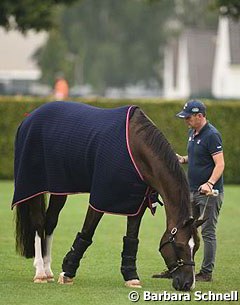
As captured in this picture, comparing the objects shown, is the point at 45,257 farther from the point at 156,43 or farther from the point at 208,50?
the point at 156,43

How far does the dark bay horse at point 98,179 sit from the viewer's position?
9.64 meters

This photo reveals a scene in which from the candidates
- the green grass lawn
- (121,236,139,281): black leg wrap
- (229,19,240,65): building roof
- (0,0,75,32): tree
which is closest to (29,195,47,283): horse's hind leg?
the green grass lawn

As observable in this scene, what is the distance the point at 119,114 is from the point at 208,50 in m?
61.4

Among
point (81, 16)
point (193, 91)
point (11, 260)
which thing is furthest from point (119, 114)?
point (81, 16)

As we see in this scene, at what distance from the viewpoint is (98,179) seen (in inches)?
389

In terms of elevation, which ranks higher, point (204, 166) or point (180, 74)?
point (204, 166)

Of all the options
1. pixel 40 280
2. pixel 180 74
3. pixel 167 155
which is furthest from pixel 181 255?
pixel 180 74

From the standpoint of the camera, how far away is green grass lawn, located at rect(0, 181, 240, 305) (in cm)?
936

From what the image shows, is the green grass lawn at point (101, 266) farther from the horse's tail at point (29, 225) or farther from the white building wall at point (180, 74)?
the white building wall at point (180, 74)

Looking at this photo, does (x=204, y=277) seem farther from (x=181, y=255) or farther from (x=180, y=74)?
(x=180, y=74)

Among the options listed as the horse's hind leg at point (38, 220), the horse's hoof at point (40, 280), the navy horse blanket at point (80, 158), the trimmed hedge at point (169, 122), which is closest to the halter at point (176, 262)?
the navy horse blanket at point (80, 158)

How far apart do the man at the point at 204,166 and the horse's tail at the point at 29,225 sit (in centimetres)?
135

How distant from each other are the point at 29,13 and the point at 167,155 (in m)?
18.4

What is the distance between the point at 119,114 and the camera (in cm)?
1002
